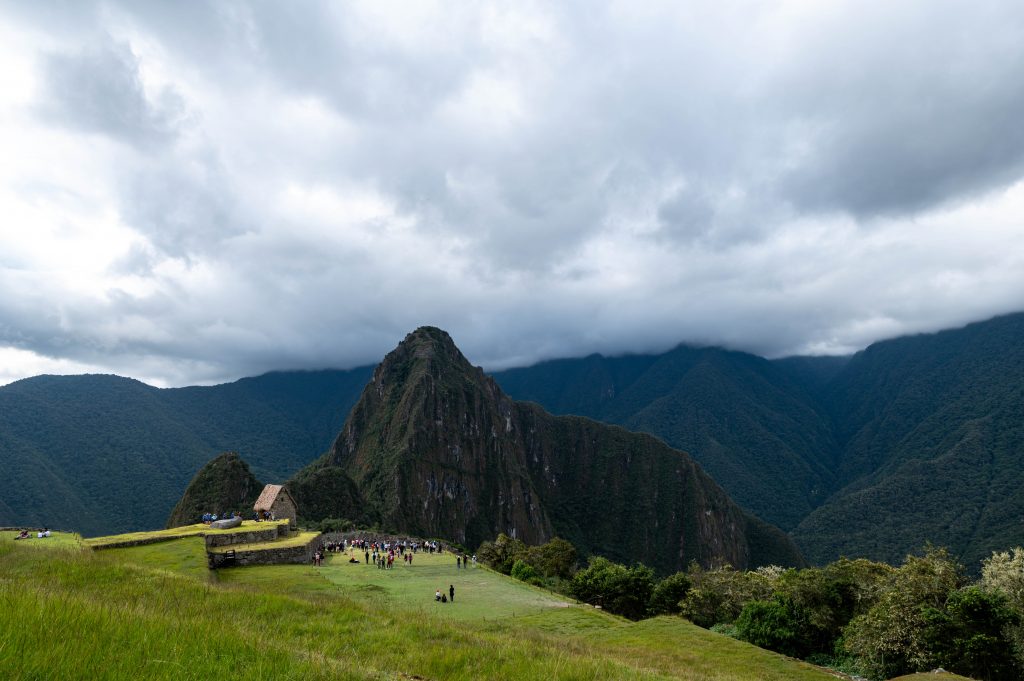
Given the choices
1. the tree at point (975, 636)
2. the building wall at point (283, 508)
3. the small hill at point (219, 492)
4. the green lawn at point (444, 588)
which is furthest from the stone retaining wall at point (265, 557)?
the small hill at point (219, 492)

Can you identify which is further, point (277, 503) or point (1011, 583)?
point (277, 503)

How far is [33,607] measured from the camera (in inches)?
240

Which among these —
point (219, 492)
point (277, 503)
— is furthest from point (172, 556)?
point (219, 492)

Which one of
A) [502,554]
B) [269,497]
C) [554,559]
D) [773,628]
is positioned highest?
[269,497]

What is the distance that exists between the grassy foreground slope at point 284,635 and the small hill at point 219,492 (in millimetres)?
88549

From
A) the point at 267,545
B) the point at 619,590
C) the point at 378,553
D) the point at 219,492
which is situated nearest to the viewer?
the point at 267,545

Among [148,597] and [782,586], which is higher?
[148,597]

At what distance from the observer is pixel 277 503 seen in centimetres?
5919

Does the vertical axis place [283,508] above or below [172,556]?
below

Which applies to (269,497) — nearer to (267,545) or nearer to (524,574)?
(267,545)

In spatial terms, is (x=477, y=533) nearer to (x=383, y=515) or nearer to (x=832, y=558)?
(x=383, y=515)

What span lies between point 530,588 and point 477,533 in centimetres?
17002

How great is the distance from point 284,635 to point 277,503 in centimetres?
5575

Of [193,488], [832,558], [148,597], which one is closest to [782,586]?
[148,597]
